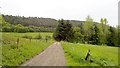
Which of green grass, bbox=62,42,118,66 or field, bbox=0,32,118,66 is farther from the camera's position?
green grass, bbox=62,42,118,66

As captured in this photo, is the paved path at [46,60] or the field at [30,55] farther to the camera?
the field at [30,55]

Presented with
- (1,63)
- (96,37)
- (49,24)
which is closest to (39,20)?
(49,24)

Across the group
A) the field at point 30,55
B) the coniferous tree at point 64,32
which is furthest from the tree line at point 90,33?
the field at point 30,55

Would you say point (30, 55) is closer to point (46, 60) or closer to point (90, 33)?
point (46, 60)

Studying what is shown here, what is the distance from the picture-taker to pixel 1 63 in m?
18.8

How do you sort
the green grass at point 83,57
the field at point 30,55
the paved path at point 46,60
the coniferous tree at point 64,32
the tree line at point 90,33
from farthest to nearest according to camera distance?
the coniferous tree at point 64,32, the tree line at point 90,33, the green grass at point 83,57, the field at point 30,55, the paved path at point 46,60

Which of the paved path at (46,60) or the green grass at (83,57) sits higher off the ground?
the paved path at (46,60)

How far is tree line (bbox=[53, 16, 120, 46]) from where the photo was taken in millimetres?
92000

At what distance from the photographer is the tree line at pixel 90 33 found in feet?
302

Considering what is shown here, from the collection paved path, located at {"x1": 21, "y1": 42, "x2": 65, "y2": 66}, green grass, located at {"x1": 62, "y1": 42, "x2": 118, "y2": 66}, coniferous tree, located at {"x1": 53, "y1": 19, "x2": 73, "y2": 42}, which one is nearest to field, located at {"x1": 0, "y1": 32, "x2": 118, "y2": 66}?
green grass, located at {"x1": 62, "y1": 42, "x2": 118, "y2": 66}

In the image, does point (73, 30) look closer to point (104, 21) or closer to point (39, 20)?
point (104, 21)

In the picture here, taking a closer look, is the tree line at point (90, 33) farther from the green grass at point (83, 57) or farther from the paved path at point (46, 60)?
the paved path at point (46, 60)

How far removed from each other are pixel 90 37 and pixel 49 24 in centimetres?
9383

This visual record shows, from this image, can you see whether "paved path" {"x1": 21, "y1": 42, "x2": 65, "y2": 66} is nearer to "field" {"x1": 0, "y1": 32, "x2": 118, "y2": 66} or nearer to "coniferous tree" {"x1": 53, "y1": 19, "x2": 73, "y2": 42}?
"field" {"x1": 0, "y1": 32, "x2": 118, "y2": 66}
